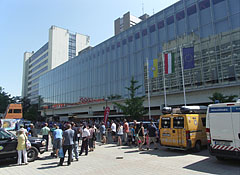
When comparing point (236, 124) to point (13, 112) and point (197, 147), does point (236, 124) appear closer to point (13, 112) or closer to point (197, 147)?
point (197, 147)

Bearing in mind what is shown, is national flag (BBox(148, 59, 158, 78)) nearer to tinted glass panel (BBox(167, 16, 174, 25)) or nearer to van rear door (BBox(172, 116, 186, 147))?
tinted glass panel (BBox(167, 16, 174, 25))

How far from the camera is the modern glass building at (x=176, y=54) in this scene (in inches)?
846

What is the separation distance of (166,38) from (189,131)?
65.8ft

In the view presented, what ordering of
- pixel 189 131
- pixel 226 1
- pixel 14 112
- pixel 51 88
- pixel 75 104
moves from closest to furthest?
pixel 189 131
pixel 226 1
pixel 14 112
pixel 75 104
pixel 51 88

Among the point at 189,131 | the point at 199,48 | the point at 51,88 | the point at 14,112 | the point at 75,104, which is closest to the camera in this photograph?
the point at 189,131

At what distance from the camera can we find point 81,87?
4631 cm

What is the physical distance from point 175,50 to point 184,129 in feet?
59.2

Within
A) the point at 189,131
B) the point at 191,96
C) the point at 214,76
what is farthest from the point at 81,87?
the point at 189,131

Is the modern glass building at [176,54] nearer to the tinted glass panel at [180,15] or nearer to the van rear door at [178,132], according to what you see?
the tinted glass panel at [180,15]

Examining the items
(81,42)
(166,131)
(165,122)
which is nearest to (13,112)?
(165,122)

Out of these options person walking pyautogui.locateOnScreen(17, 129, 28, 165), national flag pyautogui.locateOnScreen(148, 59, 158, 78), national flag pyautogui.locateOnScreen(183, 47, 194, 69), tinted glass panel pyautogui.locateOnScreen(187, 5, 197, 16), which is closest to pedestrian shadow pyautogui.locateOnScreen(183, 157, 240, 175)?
person walking pyautogui.locateOnScreen(17, 129, 28, 165)

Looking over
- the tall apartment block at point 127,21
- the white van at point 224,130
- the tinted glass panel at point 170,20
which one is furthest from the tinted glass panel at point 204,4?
the tall apartment block at point 127,21

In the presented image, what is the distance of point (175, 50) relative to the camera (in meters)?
Answer: 26.5

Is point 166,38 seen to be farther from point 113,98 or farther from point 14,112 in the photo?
point 14,112
